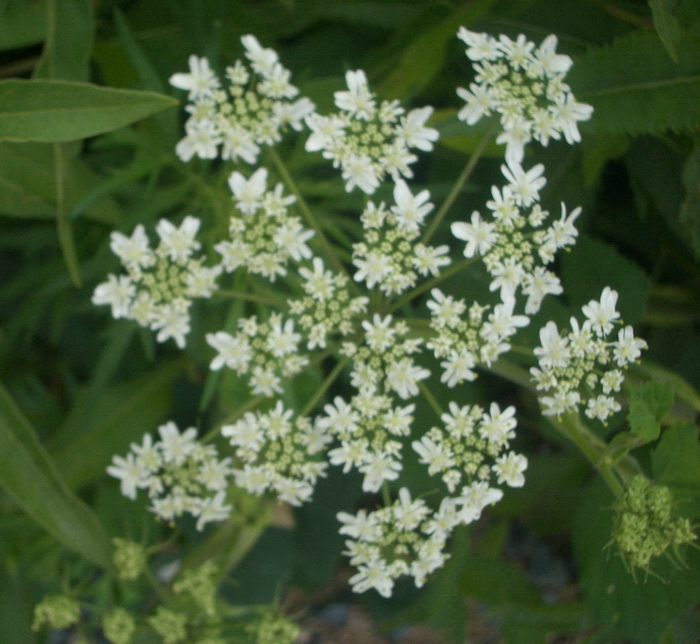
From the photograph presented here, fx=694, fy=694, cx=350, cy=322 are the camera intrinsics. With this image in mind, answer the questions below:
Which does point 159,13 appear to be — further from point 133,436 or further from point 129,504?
point 129,504

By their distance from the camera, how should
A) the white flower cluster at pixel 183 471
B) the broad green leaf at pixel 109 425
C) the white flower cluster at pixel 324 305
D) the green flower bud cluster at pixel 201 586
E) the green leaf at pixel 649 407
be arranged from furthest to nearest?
the broad green leaf at pixel 109 425
the green flower bud cluster at pixel 201 586
the white flower cluster at pixel 183 471
the white flower cluster at pixel 324 305
the green leaf at pixel 649 407

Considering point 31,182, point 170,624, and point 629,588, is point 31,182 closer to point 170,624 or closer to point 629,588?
point 170,624

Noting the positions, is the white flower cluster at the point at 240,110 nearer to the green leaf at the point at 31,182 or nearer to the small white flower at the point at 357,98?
the small white flower at the point at 357,98

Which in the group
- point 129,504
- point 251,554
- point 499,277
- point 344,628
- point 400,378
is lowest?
point 344,628

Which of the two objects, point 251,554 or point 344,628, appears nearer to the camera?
point 251,554

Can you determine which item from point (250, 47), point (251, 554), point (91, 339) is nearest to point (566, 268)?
point (250, 47)

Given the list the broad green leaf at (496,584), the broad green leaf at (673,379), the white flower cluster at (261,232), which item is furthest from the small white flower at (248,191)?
the broad green leaf at (496,584)

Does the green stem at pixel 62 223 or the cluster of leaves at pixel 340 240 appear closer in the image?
the cluster of leaves at pixel 340 240
